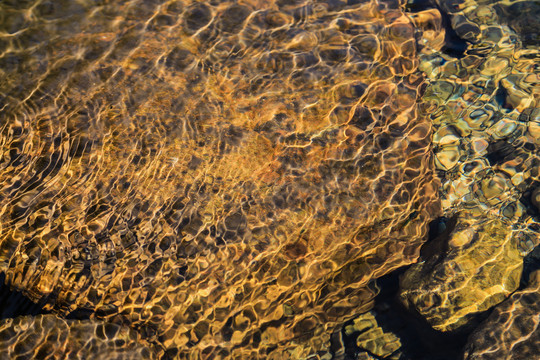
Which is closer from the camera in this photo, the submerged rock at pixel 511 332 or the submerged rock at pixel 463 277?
the submerged rock at pixel 511 332

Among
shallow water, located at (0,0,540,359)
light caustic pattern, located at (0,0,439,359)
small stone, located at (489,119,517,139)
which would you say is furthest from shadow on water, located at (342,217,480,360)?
small stone, located at (489,119,517,139)

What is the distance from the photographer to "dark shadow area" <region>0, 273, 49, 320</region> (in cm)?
337

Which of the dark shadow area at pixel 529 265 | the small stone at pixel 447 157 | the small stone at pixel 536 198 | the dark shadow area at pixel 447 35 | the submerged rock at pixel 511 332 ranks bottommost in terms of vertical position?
the submerged rock at pixel 511 332

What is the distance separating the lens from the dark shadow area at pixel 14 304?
3373 mm

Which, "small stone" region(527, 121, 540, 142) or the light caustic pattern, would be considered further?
"small stone" region(527, 121, 540, 142)

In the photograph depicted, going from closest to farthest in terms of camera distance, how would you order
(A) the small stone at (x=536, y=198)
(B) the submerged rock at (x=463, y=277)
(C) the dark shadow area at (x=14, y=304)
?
(C) the dark shadow area at (x=14, y=304) < (B) the submerged rock at (x=463, y=277) < (A) the small stone at (x=536, y=198)

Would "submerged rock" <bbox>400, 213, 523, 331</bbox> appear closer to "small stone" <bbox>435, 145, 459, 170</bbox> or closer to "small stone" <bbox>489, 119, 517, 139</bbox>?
"small stone" <bbox>435, 145, 459, 170</bbox>

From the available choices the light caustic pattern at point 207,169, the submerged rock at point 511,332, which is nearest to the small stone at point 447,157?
the light caustic pattern at point 207,169

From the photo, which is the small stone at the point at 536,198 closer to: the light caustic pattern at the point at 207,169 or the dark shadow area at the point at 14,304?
the light caustic pattern at the point at 207,169

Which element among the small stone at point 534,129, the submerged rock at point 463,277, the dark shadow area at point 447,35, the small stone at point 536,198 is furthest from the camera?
the dark shadow area at point 447,35

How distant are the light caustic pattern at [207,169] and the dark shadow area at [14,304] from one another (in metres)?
0.08

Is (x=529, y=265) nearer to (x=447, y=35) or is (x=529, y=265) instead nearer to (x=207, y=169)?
(x=447, y=35)

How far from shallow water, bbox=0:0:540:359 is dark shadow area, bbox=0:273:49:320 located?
0.16 feet

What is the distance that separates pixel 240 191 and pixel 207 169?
37 cm
